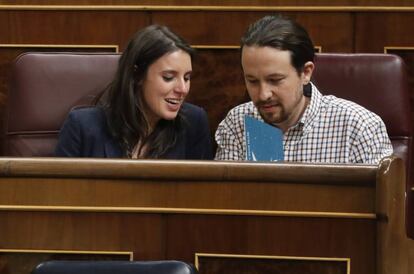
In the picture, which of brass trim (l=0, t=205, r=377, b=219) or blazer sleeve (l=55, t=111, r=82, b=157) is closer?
brass trim (l=0, t=205, r=377, b=219)

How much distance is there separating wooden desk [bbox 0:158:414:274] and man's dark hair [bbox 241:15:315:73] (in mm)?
244

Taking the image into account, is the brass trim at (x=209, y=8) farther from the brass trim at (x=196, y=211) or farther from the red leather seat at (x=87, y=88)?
the brass trim at (x=196, y=211)

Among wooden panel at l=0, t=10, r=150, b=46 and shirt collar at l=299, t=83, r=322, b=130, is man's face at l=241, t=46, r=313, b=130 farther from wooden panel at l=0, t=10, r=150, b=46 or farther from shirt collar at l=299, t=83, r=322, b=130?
wooden panel at l=0, t=10, r=150, b=46

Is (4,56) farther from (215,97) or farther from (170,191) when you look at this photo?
(170,191)

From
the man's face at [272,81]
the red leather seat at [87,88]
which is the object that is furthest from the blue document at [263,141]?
the red leather seat at [87,88]

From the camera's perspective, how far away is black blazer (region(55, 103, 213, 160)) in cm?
95

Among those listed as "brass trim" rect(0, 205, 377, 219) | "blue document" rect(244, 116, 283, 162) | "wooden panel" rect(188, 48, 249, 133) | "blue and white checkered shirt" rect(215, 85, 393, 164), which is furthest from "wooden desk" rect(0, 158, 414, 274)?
"wooden panel" rect(188, 48, 249, 133)

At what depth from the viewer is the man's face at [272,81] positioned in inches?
35.3

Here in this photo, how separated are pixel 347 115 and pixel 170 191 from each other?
→ 0.28 m

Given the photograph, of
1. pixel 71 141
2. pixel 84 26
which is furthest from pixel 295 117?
pixel 84 26

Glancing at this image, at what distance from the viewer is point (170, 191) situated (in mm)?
699

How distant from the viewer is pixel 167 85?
3.16 feet
